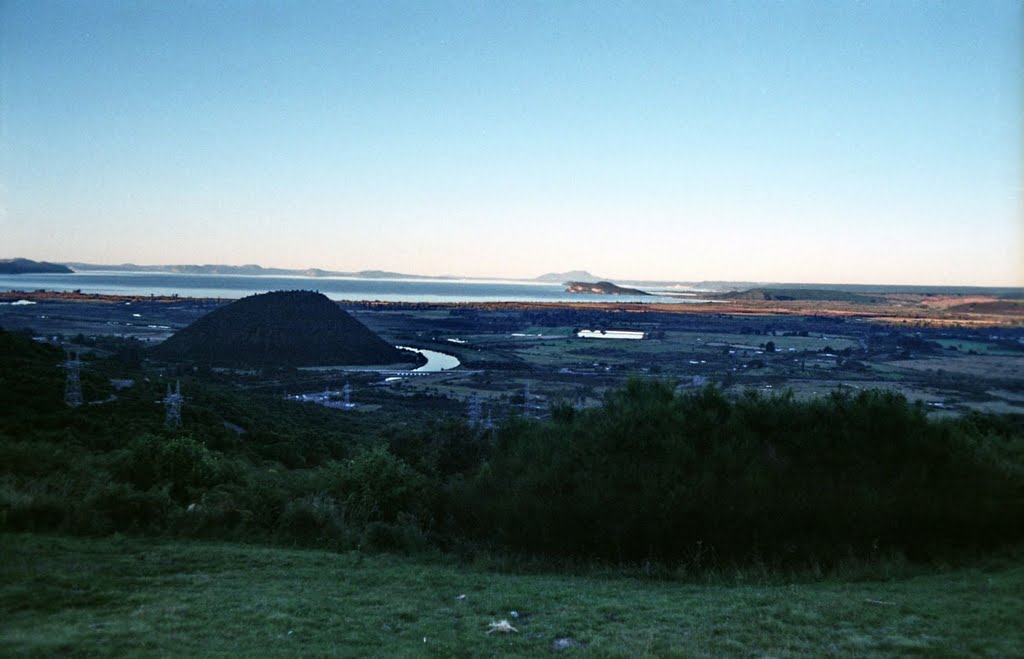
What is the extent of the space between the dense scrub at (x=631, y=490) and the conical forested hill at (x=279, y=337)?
1853 inches

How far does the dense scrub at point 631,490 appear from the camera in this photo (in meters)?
11.5

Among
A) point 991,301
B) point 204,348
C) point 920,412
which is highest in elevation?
point 991,301

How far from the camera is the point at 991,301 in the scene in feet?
64.2

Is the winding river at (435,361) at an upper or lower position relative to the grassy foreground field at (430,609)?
lower

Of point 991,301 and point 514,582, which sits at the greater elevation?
point 991,301

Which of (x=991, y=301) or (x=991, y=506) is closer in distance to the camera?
(x=991, y=506)

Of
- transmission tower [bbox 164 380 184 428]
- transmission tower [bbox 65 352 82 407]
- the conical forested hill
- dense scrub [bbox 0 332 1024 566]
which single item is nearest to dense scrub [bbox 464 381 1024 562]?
dense scrub [bbox 0 332 1024 566]

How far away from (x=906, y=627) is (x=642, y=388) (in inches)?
305

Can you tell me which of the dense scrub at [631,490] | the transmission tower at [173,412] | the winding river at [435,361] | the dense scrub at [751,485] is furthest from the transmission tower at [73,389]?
the winding river at [435,361]

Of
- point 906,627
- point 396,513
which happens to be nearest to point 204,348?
point 396,513

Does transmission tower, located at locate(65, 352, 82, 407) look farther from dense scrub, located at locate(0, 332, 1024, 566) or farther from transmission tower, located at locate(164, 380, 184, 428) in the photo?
dense scrub, located at locate(0, 332, 1024, 566)

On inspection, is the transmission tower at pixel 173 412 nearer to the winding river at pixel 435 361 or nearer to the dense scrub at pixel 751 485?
the dense scrub at pixel 751 485

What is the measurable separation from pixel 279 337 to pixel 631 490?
2240 inches

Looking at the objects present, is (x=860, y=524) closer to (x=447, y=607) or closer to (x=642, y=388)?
(x=642, y=388)
